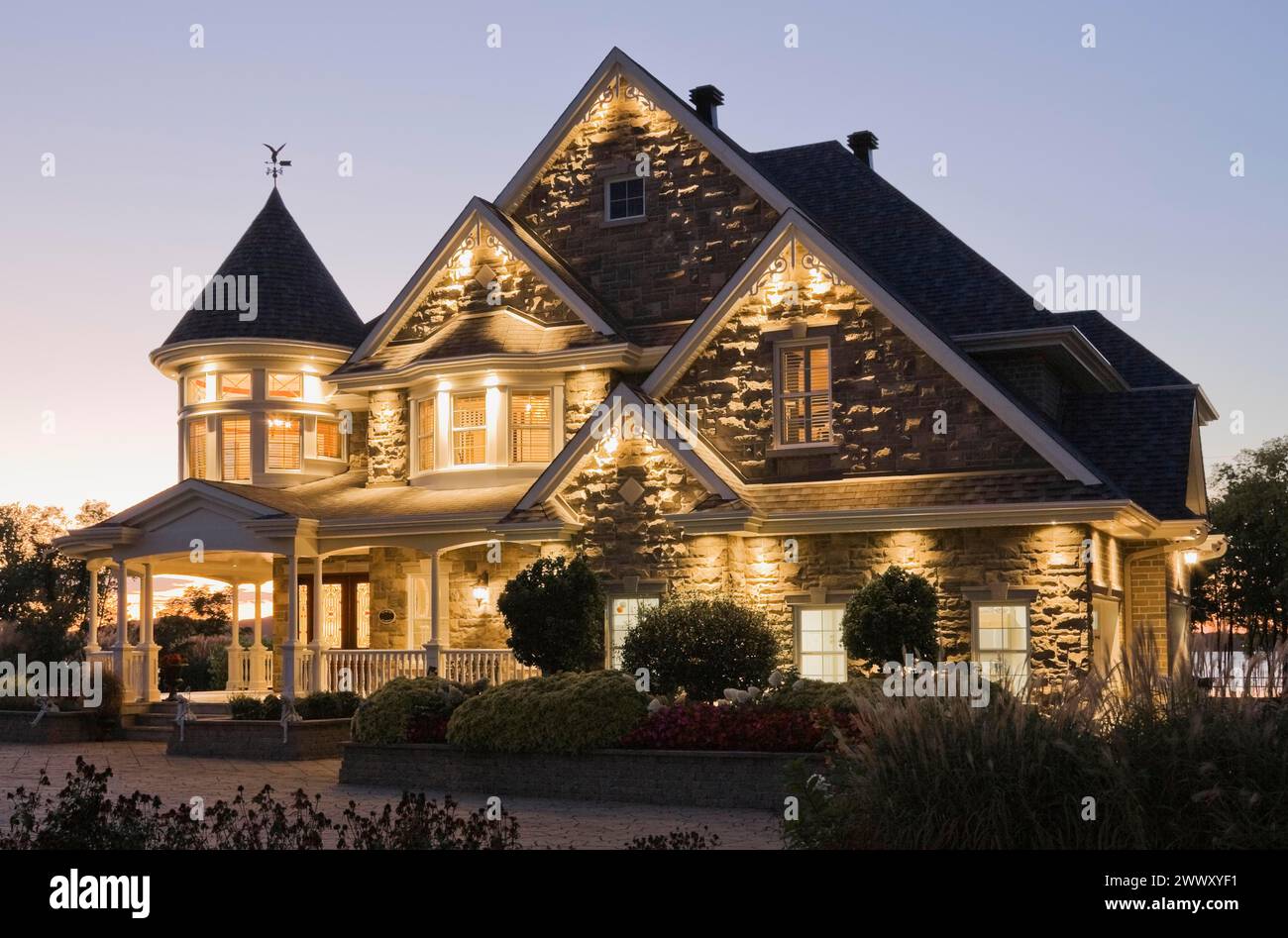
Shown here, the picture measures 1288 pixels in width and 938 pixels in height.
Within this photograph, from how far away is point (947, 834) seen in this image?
9828 millimetres

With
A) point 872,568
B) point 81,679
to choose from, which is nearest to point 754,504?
point 872,568

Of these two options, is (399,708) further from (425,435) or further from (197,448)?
(197,448)

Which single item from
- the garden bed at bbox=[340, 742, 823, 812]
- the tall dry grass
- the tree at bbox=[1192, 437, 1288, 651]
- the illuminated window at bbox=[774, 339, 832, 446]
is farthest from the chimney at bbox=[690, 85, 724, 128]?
Answer: the tree at bbox=[1192, 437, 1288, 651]

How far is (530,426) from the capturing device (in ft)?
88.5

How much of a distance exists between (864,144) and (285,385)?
12.5 m

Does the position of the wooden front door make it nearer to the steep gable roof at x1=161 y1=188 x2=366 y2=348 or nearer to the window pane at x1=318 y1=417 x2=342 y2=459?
the window pane at x1=318 y1=417 x2=342 y2=459

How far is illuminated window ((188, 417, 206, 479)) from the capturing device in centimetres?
3045

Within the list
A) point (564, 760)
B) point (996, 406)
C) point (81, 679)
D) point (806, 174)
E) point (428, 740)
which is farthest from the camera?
point (806, 174)

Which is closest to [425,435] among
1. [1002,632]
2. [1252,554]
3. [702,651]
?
[702,651]

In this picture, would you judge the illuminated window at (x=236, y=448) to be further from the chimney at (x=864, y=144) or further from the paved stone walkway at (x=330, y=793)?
the chimney at (x=864, y=144)

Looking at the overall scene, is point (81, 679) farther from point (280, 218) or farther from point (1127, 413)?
point (1127, 413)

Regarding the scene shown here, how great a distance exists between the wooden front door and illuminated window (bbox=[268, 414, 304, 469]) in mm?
2244

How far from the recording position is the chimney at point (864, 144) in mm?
31328

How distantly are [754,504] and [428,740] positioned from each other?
21.6 feet
